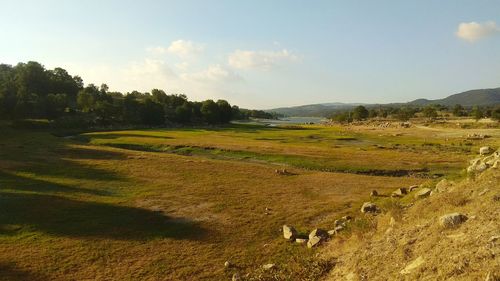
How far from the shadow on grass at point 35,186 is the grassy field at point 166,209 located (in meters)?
0.09

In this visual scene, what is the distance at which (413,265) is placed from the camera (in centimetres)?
1507

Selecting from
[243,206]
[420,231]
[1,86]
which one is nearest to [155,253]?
[243,206]

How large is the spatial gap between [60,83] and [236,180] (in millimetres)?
176243

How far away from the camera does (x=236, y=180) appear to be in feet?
152

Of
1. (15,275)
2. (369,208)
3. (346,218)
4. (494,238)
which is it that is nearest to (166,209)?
(15,275)

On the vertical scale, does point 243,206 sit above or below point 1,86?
below

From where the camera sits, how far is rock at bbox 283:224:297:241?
26906 millimetres

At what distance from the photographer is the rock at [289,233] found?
26.9 m

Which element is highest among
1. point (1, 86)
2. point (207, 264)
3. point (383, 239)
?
point (1, 86)

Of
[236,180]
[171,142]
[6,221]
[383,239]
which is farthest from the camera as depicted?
[171,142]

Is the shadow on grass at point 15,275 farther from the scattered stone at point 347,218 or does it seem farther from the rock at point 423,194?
the rock at point 423,194

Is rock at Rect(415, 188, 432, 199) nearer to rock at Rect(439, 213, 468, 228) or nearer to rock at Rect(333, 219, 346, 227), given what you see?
rock at Rect(333, 219, 346, 227)

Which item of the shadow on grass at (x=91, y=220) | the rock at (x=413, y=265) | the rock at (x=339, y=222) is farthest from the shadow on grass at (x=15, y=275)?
the rock at (x=339, y=222)

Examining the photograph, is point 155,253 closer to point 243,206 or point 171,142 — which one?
point 243,206
